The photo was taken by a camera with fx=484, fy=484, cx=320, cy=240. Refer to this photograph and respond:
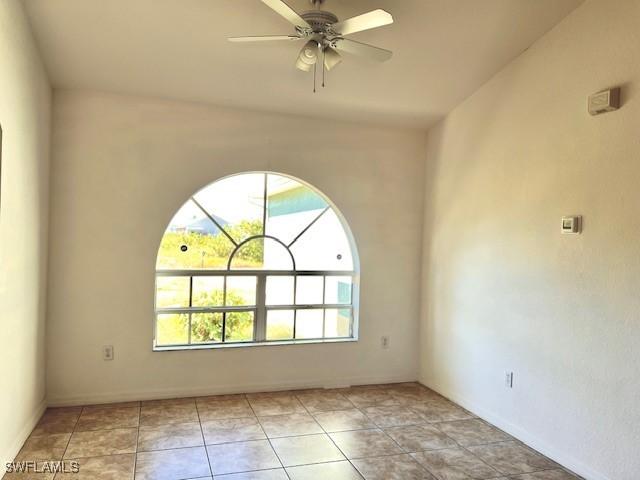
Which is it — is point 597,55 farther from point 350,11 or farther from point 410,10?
point 350,11

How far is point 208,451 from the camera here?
9.99ft

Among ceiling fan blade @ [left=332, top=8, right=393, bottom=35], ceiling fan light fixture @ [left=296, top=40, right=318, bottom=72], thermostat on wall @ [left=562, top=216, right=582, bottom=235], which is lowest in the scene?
thermostat on wall @ [left=562, top=216, right=582, bottom=235]

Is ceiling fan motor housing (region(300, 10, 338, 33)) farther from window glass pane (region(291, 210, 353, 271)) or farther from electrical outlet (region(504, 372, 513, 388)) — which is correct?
electrical outlet (region(504, 372, 513, 388))

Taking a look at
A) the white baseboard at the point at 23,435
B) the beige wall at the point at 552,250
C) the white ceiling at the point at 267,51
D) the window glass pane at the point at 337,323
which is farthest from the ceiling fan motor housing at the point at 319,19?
the white baseboard at the point at 23,435

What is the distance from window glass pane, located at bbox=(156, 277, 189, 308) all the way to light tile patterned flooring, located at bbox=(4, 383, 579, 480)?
784 mm

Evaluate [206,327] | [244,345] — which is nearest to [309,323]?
[244,345]

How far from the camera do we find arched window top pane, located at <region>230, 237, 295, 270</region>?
4.25m

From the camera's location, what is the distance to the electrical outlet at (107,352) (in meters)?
3.81

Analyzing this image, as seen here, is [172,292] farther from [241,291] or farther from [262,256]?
[262,256]

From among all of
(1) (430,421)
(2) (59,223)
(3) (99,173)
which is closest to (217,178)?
(3) (99,173)

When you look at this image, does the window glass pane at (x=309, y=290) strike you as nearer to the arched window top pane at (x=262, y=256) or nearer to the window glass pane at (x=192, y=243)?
the arched window top pane at (x=262, y=256)

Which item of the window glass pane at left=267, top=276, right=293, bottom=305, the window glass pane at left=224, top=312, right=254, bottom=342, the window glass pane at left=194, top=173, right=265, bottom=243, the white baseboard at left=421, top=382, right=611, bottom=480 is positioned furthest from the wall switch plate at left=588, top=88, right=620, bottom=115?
the window glass pane at left=224, top=312, right=254, bottom=342

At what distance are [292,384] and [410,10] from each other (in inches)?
123

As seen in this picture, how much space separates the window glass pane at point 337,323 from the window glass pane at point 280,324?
0.35m
